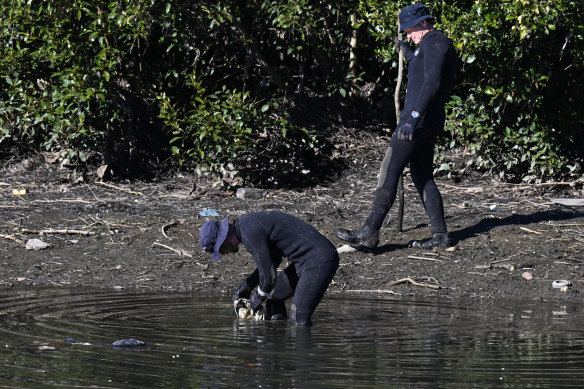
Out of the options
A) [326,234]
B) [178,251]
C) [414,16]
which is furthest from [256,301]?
[414,16]

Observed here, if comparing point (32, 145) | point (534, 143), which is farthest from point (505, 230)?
point (32, 145)

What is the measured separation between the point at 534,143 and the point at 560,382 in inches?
299

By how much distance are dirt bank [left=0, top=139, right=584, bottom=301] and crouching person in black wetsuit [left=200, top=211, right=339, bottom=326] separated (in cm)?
157

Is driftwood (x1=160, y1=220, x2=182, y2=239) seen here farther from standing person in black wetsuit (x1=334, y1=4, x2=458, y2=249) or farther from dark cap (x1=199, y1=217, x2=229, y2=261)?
dark cap (x1=199, y1=217, x2=229, y2=261)

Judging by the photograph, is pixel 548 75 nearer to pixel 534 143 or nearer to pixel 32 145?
pixel 534 143

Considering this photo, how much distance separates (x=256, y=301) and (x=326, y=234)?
2.75 meters

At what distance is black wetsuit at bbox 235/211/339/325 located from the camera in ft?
25.9

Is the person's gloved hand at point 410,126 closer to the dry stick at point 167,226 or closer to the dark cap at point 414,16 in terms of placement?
the dark cap at point 414,16

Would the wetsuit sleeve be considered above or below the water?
above

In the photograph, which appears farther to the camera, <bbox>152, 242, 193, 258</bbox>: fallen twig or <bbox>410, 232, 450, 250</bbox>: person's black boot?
<bbox>152, 242, 193, 258</bbox>: fallen twig

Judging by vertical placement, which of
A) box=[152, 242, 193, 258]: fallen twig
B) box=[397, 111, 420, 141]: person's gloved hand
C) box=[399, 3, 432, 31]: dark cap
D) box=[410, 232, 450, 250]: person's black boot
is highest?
box=[399, 3, 432, 31]: dark cap

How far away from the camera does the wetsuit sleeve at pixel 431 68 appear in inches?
371

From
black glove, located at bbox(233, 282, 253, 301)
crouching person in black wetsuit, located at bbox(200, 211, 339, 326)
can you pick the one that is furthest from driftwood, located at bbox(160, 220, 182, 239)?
crouching person in black wetsuit, located at bbox(200, 211, 339, 326)

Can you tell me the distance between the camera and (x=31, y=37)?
1297cm
